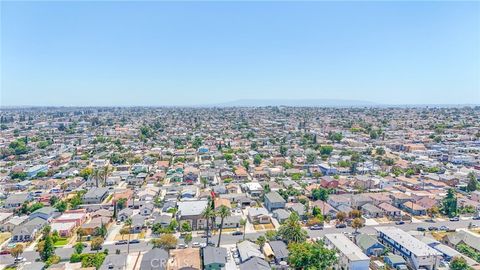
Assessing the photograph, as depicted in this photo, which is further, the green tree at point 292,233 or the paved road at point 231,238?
the green tree at point 292,233

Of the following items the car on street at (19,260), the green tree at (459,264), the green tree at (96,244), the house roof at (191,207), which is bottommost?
the car on street at (19,260)

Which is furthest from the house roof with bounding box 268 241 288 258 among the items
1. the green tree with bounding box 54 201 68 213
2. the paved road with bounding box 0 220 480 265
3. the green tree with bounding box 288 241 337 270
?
the green tree with bounding box 54 201 68 213

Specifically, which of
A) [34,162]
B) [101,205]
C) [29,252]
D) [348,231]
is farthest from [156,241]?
[34,162]

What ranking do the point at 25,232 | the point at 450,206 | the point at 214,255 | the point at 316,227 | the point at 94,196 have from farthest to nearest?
1. the point at 94,196
2. the point at 450,206
3. the point at 316,227
4. the point at 25,232
5. the point at 214,255

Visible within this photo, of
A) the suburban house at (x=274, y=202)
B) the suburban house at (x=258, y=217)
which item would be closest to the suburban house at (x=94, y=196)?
the suburban house at (x=258, y=217)

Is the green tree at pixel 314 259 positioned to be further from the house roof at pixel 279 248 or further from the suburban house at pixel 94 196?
the suburban house at pixel 94 196

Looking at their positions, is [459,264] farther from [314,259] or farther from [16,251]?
[16,251]

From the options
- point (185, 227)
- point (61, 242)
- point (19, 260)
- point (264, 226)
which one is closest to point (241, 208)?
point (264, 226)

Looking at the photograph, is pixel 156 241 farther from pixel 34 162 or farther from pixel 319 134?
pixel 319 134

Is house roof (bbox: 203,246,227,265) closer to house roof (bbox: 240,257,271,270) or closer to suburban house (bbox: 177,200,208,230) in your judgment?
house roof (bbox: 240,257,271,270)
